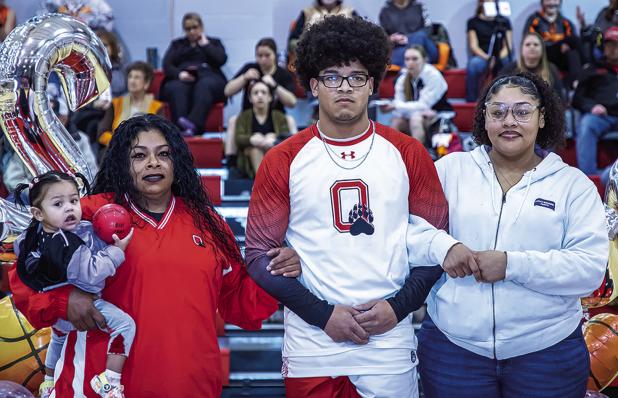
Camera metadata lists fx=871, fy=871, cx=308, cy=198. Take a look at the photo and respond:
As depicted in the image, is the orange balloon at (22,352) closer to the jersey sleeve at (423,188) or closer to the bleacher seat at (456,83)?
the jersey sleeve at (423,188)

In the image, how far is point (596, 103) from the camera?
7.98m

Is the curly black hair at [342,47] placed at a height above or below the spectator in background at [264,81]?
above

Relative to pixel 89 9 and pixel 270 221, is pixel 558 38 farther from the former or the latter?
pixel 270 221

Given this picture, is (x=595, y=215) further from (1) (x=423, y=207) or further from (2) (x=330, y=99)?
(2) (x=330, y=99)

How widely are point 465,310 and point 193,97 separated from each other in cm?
586

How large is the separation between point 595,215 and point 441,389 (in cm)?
81

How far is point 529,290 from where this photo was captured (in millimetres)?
3029

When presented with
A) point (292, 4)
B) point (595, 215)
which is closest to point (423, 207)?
point (595, 215)

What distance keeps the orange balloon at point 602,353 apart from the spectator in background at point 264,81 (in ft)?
13.6

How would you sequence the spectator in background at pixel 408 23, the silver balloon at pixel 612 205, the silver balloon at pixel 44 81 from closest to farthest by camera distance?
the silver balloon at pixel 44 81, the silver balloon at pixel 612 205, the spectator in background at pixel 408 23

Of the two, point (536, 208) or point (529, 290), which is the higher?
point (536, 208)

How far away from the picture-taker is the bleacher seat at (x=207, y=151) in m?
7.93

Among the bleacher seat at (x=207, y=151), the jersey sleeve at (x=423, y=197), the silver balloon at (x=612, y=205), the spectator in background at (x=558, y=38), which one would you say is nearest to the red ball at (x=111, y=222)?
the jersey sleeve at (x=423, y=197)

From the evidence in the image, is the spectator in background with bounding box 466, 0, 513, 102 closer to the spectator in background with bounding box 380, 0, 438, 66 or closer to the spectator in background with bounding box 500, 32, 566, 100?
the spectator in background with bounding box 380, 0, 438, 66
